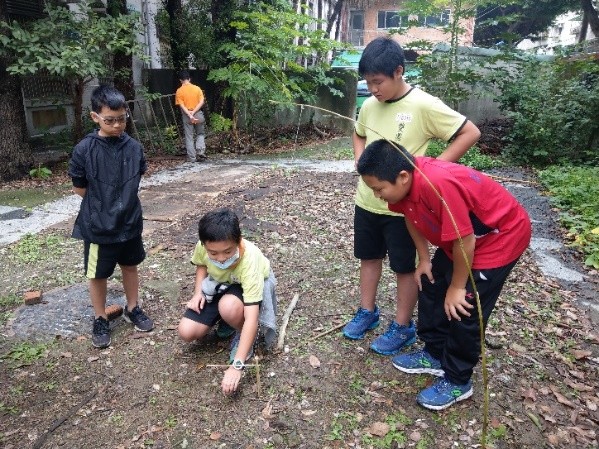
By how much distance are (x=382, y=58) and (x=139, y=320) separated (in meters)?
2.28

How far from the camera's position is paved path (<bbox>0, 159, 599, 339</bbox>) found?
3230 mm

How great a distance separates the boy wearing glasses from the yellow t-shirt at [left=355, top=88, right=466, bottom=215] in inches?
57.8

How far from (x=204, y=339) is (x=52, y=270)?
77.1 inches

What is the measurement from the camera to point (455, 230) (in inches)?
71.8

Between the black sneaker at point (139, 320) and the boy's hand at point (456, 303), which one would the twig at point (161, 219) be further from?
the boy's hand at point (456, 303)

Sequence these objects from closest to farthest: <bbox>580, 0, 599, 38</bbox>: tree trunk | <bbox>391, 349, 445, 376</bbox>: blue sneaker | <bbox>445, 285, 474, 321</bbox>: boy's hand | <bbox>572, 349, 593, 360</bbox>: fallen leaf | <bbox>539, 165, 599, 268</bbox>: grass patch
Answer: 1. <bbox>445, 285, 474, 321</bbox>: boy's hand
2. <bbox>391, 349, 445, 376</bbox>: blue sneaker
3. <bbox>572, 349, 593, 360</bbox>: fallen leaf
4. <bbox>539, 165, 599, 268</bbox>: grass patch
5. <bbox>580, 0, 599, 38</bbox>: tree trunk

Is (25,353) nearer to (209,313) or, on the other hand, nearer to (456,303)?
(209,313)

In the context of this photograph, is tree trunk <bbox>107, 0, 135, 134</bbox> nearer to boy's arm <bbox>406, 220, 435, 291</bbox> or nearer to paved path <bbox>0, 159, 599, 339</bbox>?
paved path <bbox>0, 159, 599, 339</bbox>

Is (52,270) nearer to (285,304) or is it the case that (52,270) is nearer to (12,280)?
(12,280)

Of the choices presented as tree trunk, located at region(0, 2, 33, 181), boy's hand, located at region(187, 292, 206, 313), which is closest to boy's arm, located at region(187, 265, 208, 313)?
boy's hand, located at region(187, 292, 206, 313)

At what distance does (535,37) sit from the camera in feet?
79.0

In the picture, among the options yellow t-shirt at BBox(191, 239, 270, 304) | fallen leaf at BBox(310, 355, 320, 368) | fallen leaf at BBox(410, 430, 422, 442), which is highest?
yellow t-shirt at BBox(191, 239, 270, 304)

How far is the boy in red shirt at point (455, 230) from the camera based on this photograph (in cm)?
192

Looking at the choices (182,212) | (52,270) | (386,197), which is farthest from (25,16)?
(386,197)
